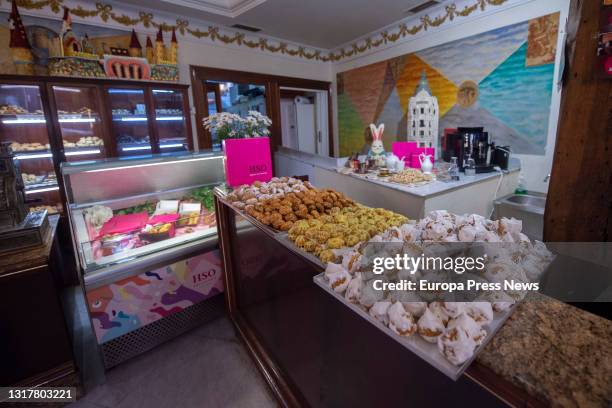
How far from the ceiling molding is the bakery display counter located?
10.7 ft

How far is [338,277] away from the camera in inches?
33.5

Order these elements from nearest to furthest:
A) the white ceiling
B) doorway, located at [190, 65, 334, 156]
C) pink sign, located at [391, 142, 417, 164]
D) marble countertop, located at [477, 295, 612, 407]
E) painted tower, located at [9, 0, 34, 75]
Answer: marble countertop, located at [477, 295, 612, 407] → painted tower, located at [9, 0, 34, 75] → pink sign, located at [391, 142, 417, 164] → the white ceiling → doorway, located at [190, 65, 334, 156]

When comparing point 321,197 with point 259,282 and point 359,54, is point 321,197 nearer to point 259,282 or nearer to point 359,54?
point 259,282

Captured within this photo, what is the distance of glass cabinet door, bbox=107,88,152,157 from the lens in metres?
3.67

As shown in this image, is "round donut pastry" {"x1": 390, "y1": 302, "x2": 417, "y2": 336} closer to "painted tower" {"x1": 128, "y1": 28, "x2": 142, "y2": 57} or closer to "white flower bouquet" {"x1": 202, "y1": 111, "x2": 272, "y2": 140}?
"white flower bouquet" {"x1": 202, "y1": 111, "x2": 272, "y2": 140}

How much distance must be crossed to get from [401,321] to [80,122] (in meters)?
4.24

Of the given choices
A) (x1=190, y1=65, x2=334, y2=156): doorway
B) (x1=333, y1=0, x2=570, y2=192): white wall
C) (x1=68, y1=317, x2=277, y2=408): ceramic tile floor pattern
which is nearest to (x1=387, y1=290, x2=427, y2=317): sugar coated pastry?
(x1=68, y1=317, x2=277, y2=408): ceramic tile floor pattern

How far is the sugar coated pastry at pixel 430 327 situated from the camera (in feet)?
2.04

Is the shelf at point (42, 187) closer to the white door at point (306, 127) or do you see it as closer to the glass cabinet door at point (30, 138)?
the glass cabinet door at point (30, 138)

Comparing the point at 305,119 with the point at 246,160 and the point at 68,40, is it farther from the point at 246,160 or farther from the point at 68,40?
the point at 246,160

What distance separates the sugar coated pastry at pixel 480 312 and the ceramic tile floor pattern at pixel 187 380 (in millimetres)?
1516

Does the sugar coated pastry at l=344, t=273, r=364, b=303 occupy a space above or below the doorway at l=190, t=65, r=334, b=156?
below

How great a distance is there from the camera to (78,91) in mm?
3424

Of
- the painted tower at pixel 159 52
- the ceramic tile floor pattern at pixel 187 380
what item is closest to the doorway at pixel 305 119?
the painted tower at pixel 159 52
